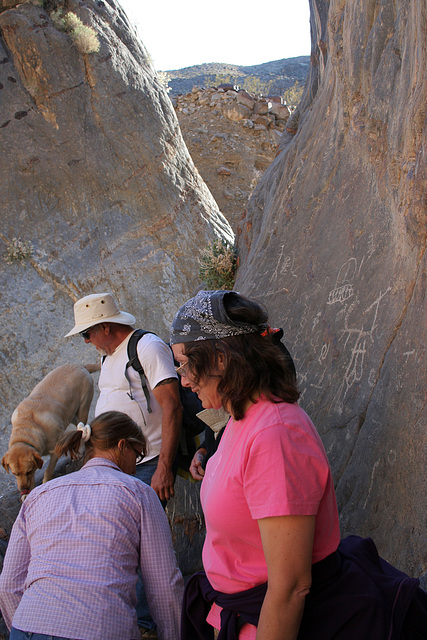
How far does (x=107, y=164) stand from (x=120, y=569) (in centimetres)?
944

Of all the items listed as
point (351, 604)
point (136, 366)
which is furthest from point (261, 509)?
point (136, 366)

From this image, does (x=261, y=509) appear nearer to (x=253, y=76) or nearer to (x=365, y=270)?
(x=365, y=270)

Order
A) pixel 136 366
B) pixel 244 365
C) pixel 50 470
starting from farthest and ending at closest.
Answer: pixel 50 470 < pixel 136 366 < pixel 244 365

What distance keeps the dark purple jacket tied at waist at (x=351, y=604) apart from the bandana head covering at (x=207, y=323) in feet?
2.34

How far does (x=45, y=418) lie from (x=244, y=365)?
427cm

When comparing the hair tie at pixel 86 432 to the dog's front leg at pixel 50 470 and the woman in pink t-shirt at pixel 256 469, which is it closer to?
the woman in pink t-shirt at pixel 256 469

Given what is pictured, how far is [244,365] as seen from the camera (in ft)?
5.23

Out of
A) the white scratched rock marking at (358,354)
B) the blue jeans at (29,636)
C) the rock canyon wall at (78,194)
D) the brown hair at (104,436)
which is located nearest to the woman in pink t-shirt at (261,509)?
the blue jeans at (29,636)

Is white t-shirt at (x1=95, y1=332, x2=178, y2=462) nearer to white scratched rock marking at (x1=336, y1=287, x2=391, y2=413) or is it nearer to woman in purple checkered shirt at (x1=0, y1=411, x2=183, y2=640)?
woman in purple checkered shirt at (x1=0, y1=411, x2=183, y2=640)

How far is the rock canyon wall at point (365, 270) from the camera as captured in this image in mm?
2607

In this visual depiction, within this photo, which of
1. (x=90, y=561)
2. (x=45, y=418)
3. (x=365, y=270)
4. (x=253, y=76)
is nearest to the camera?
(x=90, y=561)

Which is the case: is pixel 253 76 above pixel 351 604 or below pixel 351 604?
above

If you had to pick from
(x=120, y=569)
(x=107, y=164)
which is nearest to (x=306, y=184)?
(x=120, y=569)

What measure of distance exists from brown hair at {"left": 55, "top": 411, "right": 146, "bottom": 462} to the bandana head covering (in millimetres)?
835
